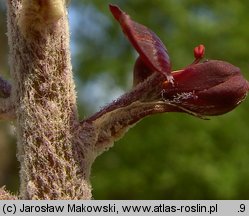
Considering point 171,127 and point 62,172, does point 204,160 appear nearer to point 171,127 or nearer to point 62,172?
point 171,127

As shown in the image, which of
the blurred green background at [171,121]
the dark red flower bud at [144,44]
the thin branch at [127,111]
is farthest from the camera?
the blurred green background at [171,121]

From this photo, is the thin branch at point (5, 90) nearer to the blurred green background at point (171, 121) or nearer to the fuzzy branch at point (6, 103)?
the fuzzy branch at point (6, 103)

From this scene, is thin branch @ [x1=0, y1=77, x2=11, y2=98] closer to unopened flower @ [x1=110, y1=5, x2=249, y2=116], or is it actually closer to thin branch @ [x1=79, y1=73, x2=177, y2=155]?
thin branch @ [x1=79, y1=73, x2=177, y2=155]

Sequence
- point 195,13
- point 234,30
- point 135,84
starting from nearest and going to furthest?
point 135,84, point 234,30, point 195,13

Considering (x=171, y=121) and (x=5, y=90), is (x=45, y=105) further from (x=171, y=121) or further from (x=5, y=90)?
(x=171, y=121)

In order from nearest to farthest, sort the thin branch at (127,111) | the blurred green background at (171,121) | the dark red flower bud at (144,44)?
the dark red flower bud at (144,44)
the thin branch at (127,111)
the blurred green background at (171,121)

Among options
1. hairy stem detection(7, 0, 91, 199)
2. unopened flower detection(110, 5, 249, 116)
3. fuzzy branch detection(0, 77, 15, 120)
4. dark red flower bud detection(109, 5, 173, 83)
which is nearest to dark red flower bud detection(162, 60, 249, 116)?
unopened flower detection(110, 5, 249, 116)

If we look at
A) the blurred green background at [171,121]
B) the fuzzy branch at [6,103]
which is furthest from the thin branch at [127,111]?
the blurred green background at [171,121]

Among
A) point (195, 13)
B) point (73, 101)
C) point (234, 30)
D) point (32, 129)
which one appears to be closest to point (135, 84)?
point (73, 101)
